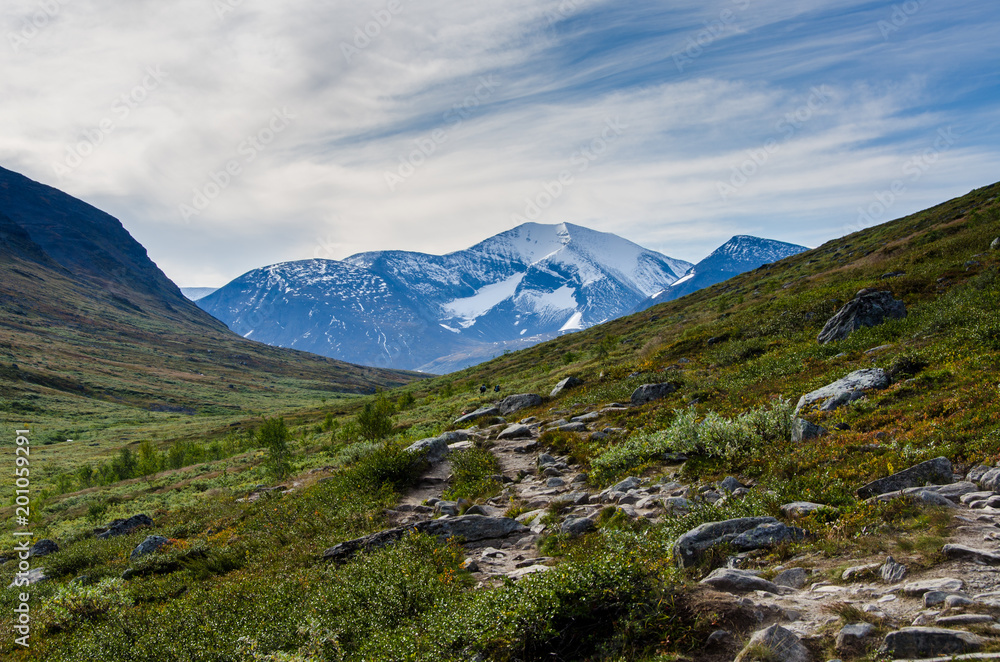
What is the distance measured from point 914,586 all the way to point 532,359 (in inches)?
2854

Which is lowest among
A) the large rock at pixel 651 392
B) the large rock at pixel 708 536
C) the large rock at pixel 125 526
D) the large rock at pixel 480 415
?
the large rock at pixel 125 526

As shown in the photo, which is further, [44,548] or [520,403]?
[520,403]

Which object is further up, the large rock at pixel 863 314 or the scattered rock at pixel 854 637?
the large rock at pixel 863 314

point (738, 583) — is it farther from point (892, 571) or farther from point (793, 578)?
point (892, 571)

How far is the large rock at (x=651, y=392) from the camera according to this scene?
20.4 meters

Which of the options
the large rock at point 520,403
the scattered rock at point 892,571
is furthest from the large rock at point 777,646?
the large rock at point 520,403

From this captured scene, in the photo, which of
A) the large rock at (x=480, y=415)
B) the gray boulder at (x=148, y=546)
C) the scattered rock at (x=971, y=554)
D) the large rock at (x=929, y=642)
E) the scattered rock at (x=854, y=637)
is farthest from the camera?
the large rock at (x=480, y=415)

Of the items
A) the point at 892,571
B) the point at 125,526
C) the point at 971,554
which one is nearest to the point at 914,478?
the point at 971,554

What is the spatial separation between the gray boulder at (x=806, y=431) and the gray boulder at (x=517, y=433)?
11018 mm

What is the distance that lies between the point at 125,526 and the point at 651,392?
2147 centimetres

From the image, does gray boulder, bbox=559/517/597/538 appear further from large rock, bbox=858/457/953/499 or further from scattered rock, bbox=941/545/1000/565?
scattered rock, bbox=941/545/1000/565

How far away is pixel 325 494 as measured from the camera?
658 inches

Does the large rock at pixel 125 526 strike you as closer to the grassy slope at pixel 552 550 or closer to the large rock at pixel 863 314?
the grassy slope at pixel 552 550

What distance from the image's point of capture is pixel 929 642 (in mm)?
4727
